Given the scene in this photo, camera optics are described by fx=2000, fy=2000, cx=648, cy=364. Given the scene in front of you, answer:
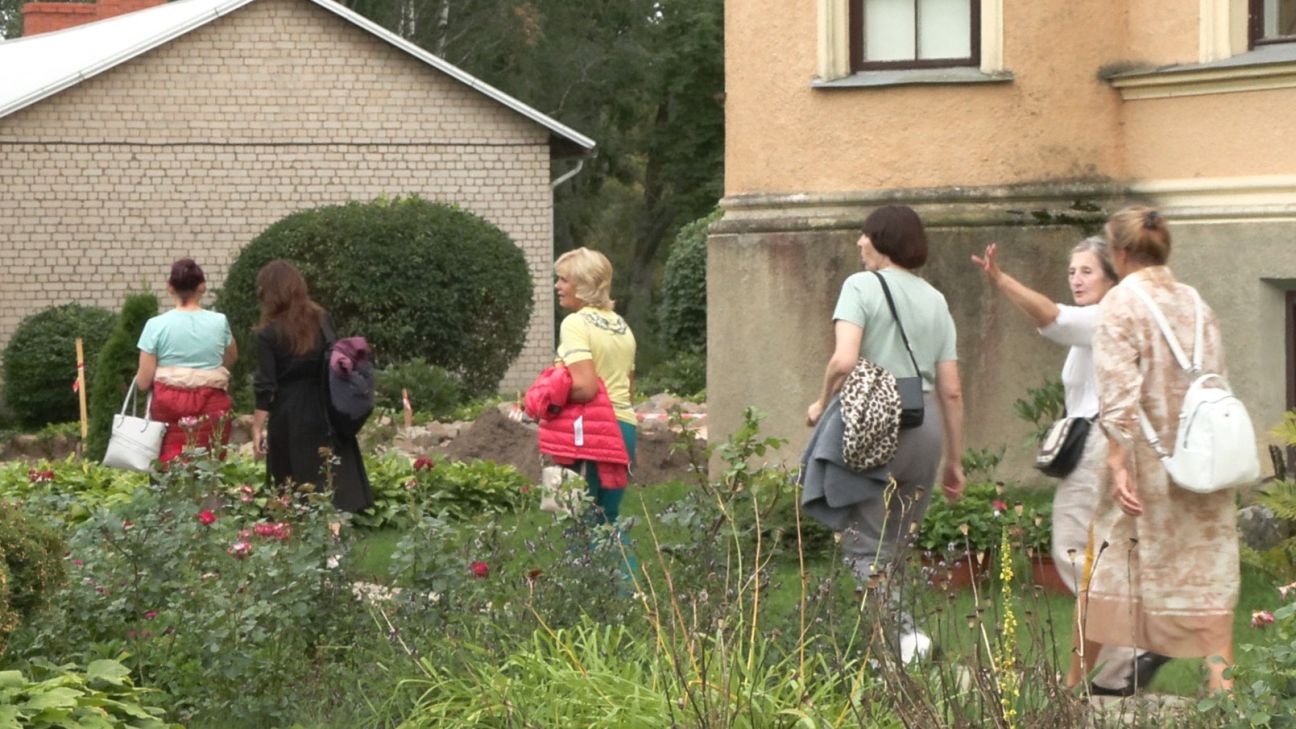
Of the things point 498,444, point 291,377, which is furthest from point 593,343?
point 498,444

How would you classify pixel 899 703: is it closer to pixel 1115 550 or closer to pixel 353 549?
pixel 1115 550

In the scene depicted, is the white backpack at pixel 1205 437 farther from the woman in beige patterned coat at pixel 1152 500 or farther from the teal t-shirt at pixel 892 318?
the teal t-shirt at pixel 892 318

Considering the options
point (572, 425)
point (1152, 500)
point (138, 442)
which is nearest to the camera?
point (1152, 500)

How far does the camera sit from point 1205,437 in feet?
19.7

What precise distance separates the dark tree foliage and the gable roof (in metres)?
12.5

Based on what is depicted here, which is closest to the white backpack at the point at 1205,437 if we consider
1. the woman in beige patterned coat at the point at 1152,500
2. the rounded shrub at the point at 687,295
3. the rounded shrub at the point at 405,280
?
the woman in beige patterned coat at the point at 1152,500

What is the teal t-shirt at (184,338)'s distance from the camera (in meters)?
10.0

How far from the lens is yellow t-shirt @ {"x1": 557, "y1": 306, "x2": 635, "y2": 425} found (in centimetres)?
813

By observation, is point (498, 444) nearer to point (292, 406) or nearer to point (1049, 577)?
point (292, 406)

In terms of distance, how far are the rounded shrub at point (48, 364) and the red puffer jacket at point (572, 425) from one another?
15.6m

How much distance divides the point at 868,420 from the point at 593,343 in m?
1.70

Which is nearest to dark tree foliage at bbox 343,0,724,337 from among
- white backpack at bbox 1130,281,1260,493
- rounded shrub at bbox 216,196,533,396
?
rounded shrub at bbox 216,196,533,396

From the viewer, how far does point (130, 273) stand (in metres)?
25.2

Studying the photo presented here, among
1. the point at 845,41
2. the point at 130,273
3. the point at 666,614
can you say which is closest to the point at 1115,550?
the point at 666,614
